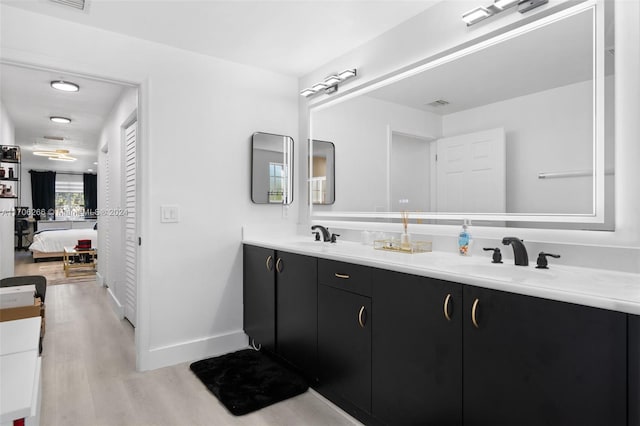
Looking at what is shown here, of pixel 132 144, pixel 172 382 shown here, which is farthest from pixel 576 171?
pixel 132 144

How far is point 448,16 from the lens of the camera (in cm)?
208

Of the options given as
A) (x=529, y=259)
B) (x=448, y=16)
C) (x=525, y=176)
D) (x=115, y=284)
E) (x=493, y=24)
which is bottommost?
(x=115, y=284)

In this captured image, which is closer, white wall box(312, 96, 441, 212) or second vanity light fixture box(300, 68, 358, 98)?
white wall box(312, 96, 441, 212)

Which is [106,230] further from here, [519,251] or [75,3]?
[519,251]

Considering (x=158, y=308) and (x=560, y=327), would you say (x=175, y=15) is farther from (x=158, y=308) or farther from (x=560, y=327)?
(x=560, y=327)

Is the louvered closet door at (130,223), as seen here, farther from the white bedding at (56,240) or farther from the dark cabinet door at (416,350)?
the white bedding at (56,240)

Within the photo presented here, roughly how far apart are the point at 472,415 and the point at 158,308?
2.17 m

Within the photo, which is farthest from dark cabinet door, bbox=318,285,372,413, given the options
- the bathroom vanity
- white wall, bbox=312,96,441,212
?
white wall, bbox=312,96,441,212

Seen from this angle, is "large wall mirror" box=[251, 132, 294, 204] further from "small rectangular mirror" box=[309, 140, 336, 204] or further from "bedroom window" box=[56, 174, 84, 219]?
"bedroom window" box=[56, 174, 84, 219]

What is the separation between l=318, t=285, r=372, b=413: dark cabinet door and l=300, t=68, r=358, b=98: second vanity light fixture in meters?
1.53

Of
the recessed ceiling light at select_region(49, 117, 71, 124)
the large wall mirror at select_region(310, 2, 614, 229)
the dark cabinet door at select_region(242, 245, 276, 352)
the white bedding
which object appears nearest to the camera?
the large wall mirror at select_region(310, 2, 614, 229)

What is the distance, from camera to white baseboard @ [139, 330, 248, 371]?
267cm

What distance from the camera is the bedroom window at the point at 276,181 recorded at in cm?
318

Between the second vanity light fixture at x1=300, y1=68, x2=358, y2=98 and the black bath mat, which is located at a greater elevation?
the second vanity light fixture at x1=300, y1=68, x2=358, y2=98
